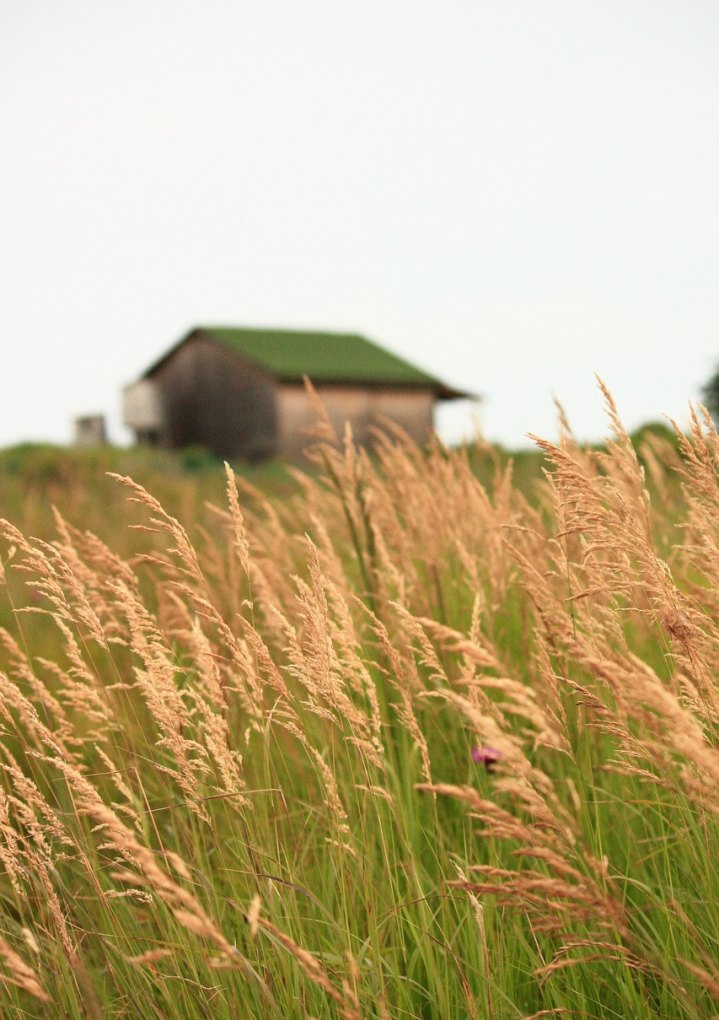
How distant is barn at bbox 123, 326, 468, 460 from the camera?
2809 centimetres

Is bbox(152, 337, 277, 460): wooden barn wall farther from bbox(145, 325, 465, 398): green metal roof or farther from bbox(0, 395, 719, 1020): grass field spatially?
bbox(0, 395, 719, 1020): grass field

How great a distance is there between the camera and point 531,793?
1.24 meters

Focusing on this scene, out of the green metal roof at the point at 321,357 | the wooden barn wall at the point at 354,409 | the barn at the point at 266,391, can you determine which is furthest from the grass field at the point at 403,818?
the green metal roof at the point at 321,357

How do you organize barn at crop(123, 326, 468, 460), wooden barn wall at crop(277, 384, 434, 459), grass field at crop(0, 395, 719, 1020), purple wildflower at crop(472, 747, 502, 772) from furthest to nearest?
barn at crop(123, 326, 468, 460)
wooden barn wall at crop(277, 384, 434, 459)
purple wildflower at crop(472, 747, 502, 772)
grass field at crop(0, 395, 719, 1020)

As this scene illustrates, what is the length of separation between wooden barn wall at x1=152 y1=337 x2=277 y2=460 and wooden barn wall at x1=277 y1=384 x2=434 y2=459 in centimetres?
43

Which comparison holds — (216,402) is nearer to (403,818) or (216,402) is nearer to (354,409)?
(354,409)

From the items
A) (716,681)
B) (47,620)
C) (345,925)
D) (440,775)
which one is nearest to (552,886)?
(345,925)

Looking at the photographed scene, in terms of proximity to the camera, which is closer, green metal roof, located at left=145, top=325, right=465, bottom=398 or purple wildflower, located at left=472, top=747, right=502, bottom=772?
purple wildflower, located at left=472, top=747, right=502, bottom=772

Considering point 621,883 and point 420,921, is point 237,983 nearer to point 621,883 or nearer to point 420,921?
point 420,921

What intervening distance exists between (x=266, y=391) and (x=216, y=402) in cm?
329

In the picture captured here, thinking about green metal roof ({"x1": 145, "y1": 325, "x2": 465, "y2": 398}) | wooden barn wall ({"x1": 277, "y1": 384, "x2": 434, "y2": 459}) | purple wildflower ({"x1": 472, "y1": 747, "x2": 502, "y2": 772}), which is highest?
green metal roof ({"x1": 145, "y1": 325, "x2": 465, "y2": 398})

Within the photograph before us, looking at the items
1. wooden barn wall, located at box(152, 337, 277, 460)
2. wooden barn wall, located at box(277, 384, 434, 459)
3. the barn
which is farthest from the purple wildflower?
wooden barn wall, located at box(152, 337, 277, 460)

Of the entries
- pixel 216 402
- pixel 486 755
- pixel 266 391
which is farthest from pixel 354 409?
pixel 486 755

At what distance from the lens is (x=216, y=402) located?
1218 inches
